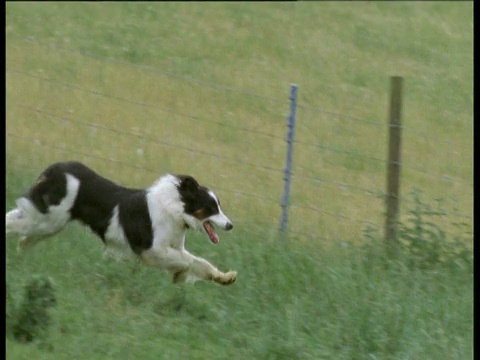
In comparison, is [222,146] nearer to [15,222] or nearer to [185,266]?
[15,222]

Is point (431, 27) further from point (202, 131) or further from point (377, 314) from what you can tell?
point (377, 314)

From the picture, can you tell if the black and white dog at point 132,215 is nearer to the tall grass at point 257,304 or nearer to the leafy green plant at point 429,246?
the tall grass at point 257,304

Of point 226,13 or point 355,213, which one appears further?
point 226,13

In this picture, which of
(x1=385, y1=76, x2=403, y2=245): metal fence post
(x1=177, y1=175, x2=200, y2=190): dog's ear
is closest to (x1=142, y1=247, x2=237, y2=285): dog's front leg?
(x1=177, y1=175, x2=200, y2=190): dog's ear

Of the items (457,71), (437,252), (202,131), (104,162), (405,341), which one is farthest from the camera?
(457,71)

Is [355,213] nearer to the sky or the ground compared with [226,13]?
nearer to the ground

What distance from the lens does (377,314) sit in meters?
8.60

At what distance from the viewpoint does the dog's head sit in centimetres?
913

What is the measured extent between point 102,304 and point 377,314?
1.95 m

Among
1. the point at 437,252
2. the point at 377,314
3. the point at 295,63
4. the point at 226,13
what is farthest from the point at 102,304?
the point at 226,13

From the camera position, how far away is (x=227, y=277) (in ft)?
29.6

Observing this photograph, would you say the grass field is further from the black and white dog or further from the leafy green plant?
the black and white dog

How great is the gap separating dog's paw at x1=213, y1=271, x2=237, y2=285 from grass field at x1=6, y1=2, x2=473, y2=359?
11 centimetres

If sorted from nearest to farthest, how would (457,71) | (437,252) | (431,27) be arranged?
(437,252)
(457,71)
(431,27)
